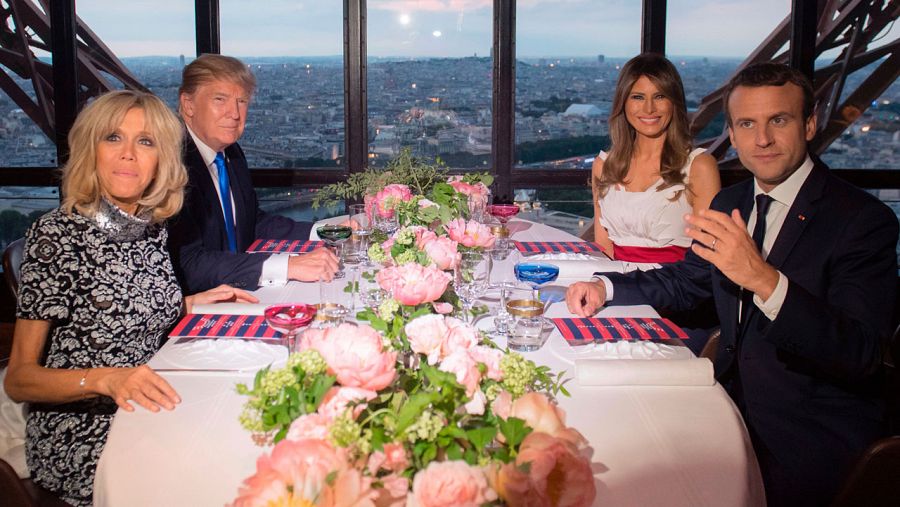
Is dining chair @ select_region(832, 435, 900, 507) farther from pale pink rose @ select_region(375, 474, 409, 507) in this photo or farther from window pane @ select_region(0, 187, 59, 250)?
window pane @ select_region(0, 187, 59, 250)

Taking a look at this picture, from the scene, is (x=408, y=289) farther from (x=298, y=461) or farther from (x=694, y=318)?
(x=694, y=318)

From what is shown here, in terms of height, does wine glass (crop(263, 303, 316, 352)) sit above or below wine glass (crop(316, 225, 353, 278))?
below

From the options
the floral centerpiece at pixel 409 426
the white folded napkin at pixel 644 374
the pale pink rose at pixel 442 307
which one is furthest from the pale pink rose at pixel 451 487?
the pale pink rose at pixel 442 307

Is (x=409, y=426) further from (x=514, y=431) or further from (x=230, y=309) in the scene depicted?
(x=230, y=309)

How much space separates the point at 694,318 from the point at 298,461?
2173mm

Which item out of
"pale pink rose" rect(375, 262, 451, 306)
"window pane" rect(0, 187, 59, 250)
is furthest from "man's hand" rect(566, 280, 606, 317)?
"window pane" rect(0, 187, 59, 250)

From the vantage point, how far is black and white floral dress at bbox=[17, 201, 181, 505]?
1.85m

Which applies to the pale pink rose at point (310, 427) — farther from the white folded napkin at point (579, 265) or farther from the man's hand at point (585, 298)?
the white folded napkin at point (579, 265)

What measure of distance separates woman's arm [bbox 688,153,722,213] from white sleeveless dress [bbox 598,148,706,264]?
0.03m

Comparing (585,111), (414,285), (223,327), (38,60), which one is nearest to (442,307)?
(414,285)

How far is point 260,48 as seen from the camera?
510 cm

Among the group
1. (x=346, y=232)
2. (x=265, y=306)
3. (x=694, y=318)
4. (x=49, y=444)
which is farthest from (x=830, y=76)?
(x=49, y=444)

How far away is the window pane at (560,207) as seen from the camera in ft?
17.0

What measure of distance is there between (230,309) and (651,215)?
1.93 m
